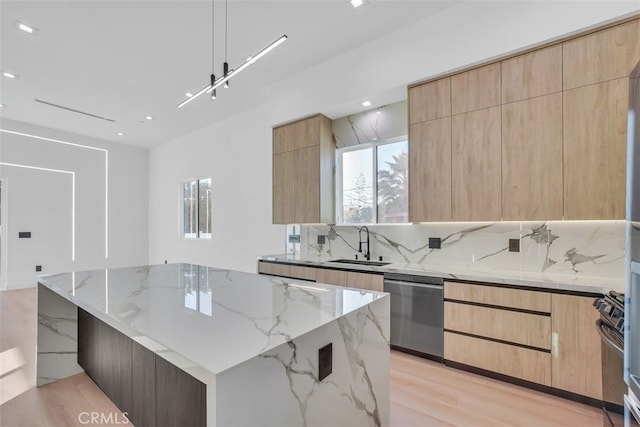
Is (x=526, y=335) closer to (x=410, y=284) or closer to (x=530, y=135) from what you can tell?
(x=410, y=284)

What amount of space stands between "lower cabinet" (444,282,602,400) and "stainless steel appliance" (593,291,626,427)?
0.70m

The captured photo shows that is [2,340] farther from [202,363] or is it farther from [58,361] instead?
[202,363]

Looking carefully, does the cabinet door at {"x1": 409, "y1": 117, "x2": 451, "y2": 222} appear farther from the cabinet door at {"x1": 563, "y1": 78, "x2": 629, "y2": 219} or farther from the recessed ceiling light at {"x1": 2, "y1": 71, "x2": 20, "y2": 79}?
the recessed ceiling light at {"x1": 2, "y1": 71, "x2": 20, "y2": 79}

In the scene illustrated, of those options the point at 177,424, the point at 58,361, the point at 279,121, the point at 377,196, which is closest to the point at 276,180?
the point at 279,121

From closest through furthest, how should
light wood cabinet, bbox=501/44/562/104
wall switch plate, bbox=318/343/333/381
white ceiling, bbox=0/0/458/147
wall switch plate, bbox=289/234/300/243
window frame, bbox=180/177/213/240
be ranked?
wall switch plate, bbox=318/343/333/381, light wood cabinet, bbox=501/44/562/104, white ceiling, bbox=0/0/458/147, wall switch plate, bbox=289/234/300/243, window frame, bbox=180/177/213/240

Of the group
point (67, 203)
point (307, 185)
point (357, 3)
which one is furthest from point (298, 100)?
point (67, 203)

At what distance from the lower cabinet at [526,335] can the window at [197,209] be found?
5005 mm

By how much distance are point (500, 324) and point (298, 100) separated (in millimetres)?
3423

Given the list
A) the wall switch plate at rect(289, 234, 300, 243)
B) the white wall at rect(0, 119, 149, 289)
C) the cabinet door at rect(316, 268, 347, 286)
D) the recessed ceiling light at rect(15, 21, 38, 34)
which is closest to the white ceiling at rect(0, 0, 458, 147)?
the recessed ceiling light at rect(15, 21, 38, 34)

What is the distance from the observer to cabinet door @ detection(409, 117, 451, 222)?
2.88m

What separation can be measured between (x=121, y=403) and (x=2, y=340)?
254cm

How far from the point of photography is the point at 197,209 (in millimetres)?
6469

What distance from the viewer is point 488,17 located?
2.60 metres

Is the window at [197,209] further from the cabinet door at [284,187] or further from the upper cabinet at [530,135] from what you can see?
the upper cabinet at [530,135]
